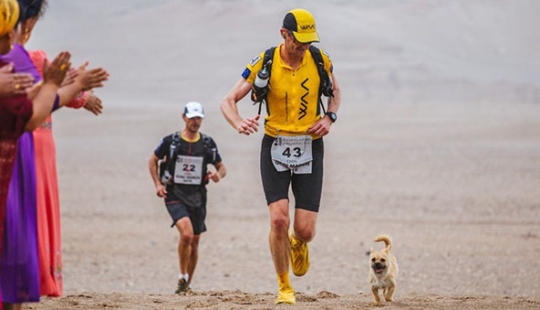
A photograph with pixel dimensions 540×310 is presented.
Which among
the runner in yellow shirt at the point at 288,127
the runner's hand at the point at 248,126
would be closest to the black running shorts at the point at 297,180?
the runner in yellow shirt at the point at 288,127

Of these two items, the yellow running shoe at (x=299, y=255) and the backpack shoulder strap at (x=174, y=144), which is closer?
the yellow running shoe at (x=299, y=255)

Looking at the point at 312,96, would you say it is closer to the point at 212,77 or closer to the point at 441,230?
the point at 441,230

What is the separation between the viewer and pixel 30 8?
6750 mm

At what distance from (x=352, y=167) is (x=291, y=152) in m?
25.1

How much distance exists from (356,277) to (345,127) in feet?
104

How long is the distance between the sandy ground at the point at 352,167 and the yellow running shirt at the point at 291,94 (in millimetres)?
1361

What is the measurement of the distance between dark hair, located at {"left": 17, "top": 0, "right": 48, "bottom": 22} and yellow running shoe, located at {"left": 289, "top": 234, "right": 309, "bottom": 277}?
3908 mm

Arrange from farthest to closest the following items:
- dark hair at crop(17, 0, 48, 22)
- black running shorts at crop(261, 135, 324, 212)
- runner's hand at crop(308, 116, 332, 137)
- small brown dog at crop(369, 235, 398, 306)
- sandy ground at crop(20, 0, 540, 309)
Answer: sandy ground at crop(20, 0, 540, 309) → small brown dog at crop(369, 235, 398, 306) → black running shorts at crop(261, 135, 324, 212) → runner's hand at crop(308, 116, 332, 137) → dark hair at crop(17, 0, 48, 22)

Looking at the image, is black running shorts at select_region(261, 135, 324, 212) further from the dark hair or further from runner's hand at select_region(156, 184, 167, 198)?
the dark hair

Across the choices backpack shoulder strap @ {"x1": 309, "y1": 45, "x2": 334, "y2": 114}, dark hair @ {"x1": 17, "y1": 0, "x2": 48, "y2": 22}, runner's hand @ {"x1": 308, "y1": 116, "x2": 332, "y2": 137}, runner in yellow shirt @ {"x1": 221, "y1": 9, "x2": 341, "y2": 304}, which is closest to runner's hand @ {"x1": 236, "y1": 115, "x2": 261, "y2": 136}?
runner in yellow shirt @ {"x1": 221, "y1": 9, "x2": 341, "y2": 304}

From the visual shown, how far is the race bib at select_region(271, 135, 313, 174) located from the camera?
9.57 m

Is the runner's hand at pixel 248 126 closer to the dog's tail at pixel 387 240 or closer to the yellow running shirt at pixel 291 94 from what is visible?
the yellow running shirt at pixel 291 94

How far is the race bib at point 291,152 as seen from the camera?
31.4 feet

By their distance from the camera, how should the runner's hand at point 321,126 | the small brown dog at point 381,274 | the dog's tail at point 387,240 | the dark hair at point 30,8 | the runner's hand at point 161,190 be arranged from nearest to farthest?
the dark hair at point 30,8
the runner's hand at point 321,126
the small brown dog at point 381,274
the dog's tail at point 387,240
the runner's hand at point 161,190
